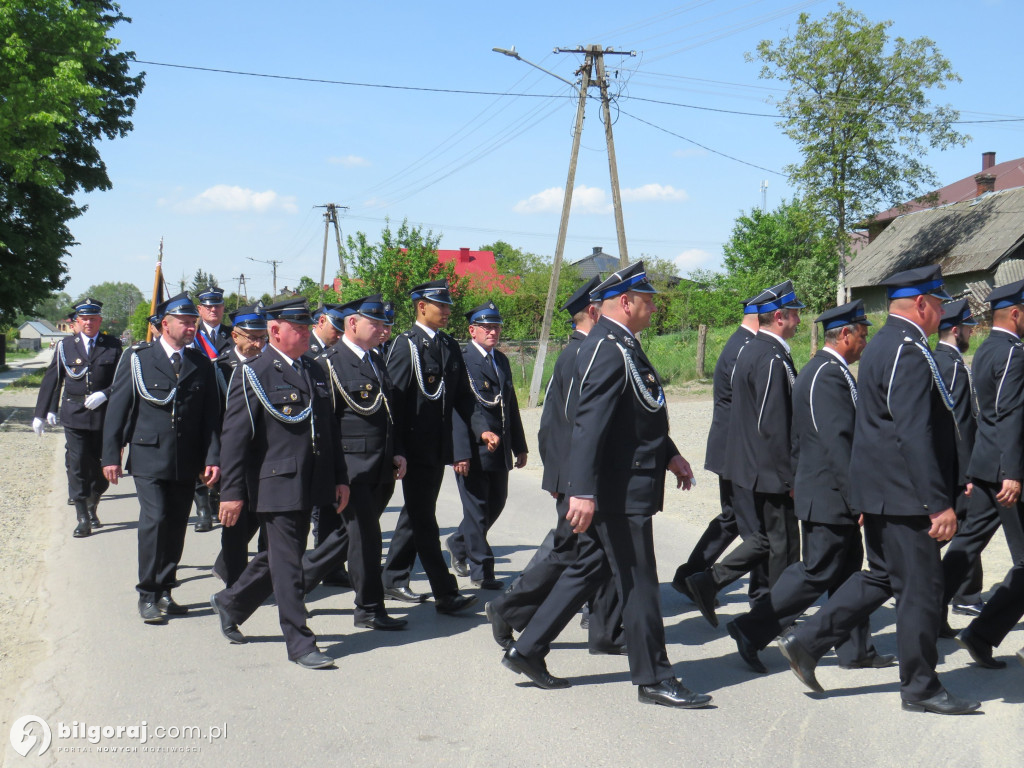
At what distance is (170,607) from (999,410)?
17.3 ft

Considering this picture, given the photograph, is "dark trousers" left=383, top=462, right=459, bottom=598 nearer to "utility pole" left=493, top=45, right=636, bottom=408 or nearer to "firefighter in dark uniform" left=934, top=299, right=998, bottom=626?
"firefighter in dark uniform" left=934, top=299, right=998, bottom=626

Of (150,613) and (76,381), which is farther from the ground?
(76,381)

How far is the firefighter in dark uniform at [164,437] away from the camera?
21.0 feet

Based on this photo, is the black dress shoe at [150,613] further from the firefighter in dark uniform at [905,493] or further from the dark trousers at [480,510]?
the firefighter in dark uniform at [905,493]

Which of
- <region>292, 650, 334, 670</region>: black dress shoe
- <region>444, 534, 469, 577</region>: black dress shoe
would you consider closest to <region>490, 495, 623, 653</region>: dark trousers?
<region>292, 650, 334, 670</region>: black dress shoe

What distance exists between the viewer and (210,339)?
9.64 m

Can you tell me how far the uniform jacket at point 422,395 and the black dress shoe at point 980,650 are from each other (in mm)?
3284

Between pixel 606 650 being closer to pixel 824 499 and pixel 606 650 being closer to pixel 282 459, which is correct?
pixel 824 499

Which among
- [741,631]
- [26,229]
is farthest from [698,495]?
[26,229]

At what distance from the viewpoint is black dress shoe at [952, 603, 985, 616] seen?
6.33 meters

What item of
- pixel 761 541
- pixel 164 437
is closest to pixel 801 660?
pixel 761 541

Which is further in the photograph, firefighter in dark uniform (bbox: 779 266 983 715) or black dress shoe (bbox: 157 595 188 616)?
black dress shoe (bbox: 157 595 188 616)

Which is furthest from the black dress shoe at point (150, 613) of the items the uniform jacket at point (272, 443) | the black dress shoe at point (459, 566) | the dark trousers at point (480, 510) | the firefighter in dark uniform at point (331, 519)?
the black dress shoe at point (459, 566)

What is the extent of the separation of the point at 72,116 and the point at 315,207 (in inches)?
1342
